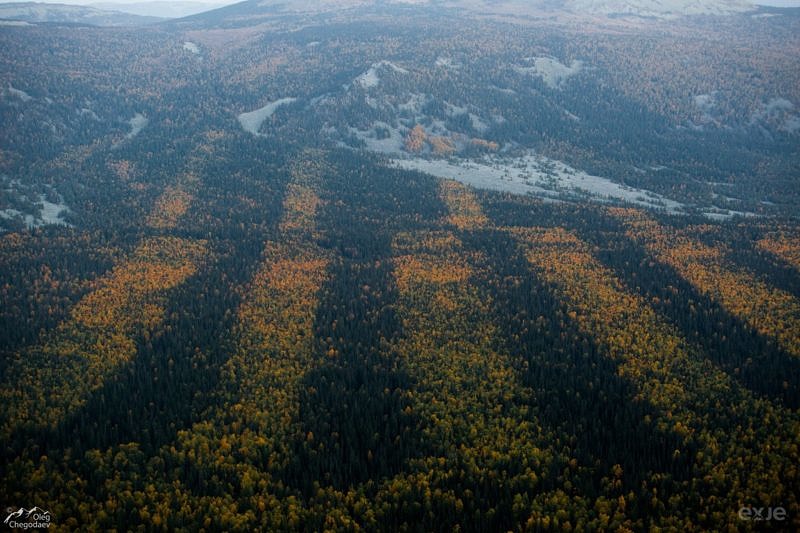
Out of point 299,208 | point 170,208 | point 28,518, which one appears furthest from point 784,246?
point 28,518

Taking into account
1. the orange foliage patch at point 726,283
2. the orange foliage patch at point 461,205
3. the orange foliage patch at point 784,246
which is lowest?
the orange foliage patch at point 784,246

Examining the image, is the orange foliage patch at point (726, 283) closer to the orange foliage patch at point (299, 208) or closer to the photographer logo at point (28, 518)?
the orange foliage patch at point (299, 208)

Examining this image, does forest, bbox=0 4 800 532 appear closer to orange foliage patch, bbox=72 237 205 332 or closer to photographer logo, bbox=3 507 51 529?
orange foliage patch, bbox=72 237 205 332

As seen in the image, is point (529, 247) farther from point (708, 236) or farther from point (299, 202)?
point (299, 202)

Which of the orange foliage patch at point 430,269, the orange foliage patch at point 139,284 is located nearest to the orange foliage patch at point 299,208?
the orange foliage patch at point 139,284

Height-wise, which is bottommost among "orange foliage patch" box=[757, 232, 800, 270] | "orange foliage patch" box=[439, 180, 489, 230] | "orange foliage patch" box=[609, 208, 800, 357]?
"orange foliage patch" box=[757, 232, 800, 270]

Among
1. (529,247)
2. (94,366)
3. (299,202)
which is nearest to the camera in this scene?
(94,366)

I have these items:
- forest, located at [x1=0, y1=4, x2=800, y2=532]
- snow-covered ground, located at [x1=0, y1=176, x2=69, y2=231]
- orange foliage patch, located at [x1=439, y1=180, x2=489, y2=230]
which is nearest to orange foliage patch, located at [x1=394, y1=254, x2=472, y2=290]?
forest, located at [x1=0, y1=4, x2=800, y2=532]

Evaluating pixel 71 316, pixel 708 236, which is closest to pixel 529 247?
pixel 708 236

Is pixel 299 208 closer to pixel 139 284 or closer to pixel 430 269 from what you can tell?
pixel 430 269

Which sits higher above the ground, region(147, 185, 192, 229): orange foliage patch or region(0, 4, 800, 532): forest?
region(147, 185, 192, 229): orange foliage patch

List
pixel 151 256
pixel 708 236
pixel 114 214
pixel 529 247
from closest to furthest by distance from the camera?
1. pixel 151 256
2. pixel 529 247
3. pixel 708 236
4. pixel 114 214
